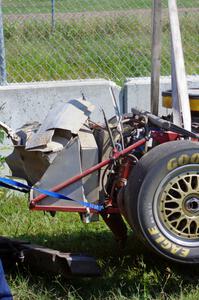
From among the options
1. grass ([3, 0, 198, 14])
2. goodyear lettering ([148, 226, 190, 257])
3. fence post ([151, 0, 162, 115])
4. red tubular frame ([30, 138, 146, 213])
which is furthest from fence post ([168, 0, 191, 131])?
grass ([3, 0, 198, 14])

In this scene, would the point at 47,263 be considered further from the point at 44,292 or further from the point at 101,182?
the point at 101,182

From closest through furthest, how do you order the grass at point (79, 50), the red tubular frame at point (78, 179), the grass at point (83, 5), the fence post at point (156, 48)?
1. the red tubular frame at point (78, 179)
2. the fence post at point (156, 48)
3. the grass at point (79, 50)
4. the grass at point (83, 5)

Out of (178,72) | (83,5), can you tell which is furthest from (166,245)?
(83,5)

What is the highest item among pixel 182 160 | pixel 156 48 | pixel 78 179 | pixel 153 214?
pixel 156 48

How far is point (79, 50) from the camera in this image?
8.35m

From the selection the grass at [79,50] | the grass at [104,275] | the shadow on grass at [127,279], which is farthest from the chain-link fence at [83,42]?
the shadow on grass at [127,279]

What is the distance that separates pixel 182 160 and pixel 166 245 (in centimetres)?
51

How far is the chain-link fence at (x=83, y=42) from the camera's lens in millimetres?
8266

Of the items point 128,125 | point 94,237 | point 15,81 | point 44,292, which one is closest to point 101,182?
point 128,125

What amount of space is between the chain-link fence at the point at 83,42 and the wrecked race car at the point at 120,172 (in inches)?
119

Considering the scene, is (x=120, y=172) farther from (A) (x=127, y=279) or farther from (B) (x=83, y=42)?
(B) (x=83, y=42)

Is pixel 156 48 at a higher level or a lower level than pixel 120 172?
higher

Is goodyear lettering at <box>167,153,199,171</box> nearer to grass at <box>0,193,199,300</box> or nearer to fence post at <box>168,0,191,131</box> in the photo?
fence post at <box>168,0,191,131</box>

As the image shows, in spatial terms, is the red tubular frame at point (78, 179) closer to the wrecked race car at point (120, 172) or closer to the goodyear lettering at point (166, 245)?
the wrecked race car at point (120, 172)
